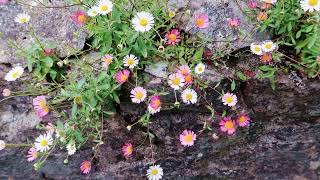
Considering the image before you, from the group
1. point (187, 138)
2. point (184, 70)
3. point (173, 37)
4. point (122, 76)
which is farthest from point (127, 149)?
point (173, 37)

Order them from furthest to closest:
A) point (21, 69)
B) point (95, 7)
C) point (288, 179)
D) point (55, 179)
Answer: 1. point (55, 179)
2. point (288, 179)
3. point (21, 69)
4. point (95, 7)

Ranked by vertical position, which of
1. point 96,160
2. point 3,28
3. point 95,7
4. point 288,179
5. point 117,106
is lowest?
point 288,179

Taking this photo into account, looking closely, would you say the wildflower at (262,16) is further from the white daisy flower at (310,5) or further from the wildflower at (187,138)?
the wildflower at (187,138)

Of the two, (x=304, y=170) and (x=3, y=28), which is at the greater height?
(x=3, y=28)

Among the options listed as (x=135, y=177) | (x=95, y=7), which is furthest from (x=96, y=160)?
(x=95, y=7)

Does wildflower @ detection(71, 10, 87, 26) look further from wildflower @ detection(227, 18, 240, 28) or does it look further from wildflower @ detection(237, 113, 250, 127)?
wildflower @ detection(237, 113, 250, 127)

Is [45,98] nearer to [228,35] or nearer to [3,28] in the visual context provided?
[3,28]
